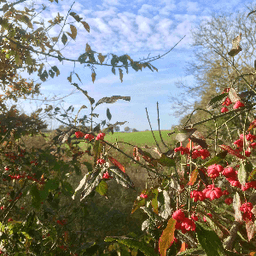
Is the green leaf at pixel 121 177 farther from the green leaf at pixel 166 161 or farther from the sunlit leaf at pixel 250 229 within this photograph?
the sunlit leaf at pixel 250 229

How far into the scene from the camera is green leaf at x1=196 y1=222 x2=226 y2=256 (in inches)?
26.5

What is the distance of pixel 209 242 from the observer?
2.27 feet

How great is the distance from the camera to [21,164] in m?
2.23

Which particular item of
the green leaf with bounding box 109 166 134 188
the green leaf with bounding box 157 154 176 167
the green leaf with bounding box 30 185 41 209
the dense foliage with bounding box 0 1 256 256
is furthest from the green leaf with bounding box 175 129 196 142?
the green leaf with bounding box 30 185 41 209

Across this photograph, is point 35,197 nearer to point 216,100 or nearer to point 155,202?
point 155,202

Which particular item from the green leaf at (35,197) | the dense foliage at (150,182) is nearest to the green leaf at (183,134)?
the dense foliage at (150,182)

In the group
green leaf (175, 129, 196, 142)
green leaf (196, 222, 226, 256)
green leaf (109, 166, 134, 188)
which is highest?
green leaf (175, 129, 196, 142)

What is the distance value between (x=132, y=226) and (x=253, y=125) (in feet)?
10.8

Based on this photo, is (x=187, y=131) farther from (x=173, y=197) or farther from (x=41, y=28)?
(x=41, y=28)

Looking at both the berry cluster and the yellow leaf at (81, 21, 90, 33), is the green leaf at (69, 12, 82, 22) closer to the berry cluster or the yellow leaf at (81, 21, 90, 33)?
the yellow leaf at (81, 21, 90, 33)

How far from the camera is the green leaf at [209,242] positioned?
26.5 inches

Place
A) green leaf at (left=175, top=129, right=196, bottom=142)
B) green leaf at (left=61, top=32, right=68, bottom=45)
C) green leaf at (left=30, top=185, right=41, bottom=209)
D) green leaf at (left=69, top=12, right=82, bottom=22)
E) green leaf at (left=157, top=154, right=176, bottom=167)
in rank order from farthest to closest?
green leaf at (left=61, top=32, right=68, bottom=45), green leaf at (left=69, top=12, right=82, bottom=22), green leaf at (left=30, top=185, right=41, bottom=209), green leaf at (left=157, top=154, right=176, bottom=167), green leaf at (left=175, top=129, right=196, bottom=142)

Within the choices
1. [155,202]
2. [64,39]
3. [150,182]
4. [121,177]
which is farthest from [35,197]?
[64,39]

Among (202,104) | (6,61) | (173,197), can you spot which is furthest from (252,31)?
(173,197)
